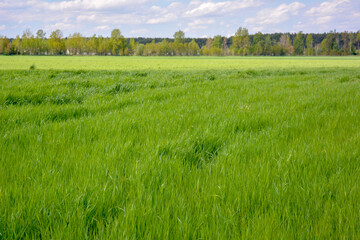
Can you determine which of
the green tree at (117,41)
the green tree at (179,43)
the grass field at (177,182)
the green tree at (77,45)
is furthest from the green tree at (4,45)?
the grass field at (177,182)

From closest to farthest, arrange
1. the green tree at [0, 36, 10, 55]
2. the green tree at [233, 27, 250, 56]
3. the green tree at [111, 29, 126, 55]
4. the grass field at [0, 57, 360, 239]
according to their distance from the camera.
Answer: the grass field at [0, 57, 360, 239]
the green tree at [0, 36, 10, 55]
the green tree at [111, 29, 126, 55]
the green tree at [233, 27, 250, 56]

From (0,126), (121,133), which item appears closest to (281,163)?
(121,133)

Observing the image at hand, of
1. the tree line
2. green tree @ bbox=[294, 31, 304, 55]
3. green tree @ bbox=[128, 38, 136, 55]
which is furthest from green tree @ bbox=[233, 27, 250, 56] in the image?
green tree @ bbox=[128, 38, 136, 55]

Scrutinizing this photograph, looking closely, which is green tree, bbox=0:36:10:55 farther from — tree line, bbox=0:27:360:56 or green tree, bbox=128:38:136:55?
green tree, bbox=128:38:136:55

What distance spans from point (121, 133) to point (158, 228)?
6.55 ft

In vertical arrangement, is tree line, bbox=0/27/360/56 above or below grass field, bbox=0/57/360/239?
above

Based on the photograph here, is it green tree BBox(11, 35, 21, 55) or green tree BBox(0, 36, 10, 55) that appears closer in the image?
green tree BBox(0, 36, 10, 55)

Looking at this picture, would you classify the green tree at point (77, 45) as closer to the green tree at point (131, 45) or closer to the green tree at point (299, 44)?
the green tree at point (131, 45)

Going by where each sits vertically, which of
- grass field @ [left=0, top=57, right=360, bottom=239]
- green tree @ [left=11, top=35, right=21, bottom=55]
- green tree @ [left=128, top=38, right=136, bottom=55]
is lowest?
grass field @ [left=0, top=57, right=360, bottom=239]

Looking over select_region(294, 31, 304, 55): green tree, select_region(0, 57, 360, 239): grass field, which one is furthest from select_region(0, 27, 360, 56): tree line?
select_region(0, 57, 360, 239): grass field

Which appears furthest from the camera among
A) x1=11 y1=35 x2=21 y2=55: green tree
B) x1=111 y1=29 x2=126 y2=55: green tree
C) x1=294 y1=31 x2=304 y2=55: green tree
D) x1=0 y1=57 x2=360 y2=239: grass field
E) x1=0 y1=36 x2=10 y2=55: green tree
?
x1=294 y1=31 x2=304 y2=55: green tree

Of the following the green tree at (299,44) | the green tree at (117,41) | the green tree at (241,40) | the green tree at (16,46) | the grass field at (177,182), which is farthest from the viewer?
the green tree at (241,40)

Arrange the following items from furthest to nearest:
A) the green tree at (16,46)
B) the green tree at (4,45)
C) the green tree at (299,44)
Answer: the green tree at (299,44), the green tree at (16,46), the green tree at (4,45)

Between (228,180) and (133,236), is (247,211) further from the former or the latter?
(133,236)
